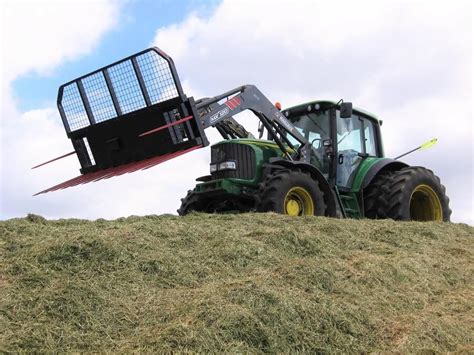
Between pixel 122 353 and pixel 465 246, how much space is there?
5240 mm

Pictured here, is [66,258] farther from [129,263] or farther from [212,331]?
[212,331]

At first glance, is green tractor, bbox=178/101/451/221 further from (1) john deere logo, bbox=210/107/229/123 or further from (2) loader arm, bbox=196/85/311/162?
(1) john deere logo, bbox=210/107/229/123

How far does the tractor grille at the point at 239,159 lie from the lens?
9.48 m

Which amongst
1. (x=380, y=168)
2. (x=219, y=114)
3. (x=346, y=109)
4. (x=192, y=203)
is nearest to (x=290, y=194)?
(x=219, y=114)

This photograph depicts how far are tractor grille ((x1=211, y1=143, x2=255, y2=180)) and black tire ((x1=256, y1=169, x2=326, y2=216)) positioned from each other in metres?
0.71

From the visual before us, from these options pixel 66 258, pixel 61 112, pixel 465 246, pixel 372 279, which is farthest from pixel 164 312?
pixel 61 112

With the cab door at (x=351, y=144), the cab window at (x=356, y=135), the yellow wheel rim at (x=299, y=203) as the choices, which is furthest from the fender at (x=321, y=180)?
the cab window at (x=356, y=135)

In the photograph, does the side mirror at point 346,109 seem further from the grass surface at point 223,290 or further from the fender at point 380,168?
the grass surface at point 223,290

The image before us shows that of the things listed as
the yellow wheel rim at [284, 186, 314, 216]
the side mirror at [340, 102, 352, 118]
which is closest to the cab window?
the side mirror at [340, 102, 352, 118]

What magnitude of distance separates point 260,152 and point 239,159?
34cm

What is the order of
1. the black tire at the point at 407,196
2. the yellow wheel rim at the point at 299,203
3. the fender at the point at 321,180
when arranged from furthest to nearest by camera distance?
the black tire at the point at 407,196, the fender at the point at 321,180, the yellow wheel rim at the point at 299,203

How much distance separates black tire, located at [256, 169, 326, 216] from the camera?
8.56m

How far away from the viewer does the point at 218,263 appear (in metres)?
5.56

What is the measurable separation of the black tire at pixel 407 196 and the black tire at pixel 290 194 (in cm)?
141
